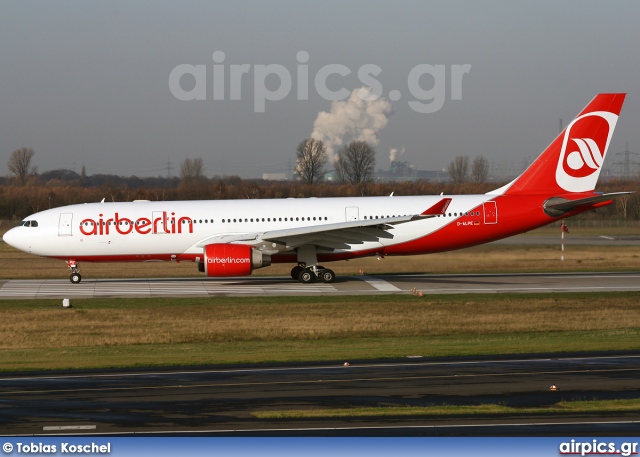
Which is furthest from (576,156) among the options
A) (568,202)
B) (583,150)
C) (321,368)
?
(321,368)

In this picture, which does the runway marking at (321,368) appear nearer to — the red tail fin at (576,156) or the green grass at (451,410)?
the green grass at (451,410)

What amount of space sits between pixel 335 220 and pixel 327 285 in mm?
2730

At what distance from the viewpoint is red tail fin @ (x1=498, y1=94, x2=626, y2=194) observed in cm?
3734

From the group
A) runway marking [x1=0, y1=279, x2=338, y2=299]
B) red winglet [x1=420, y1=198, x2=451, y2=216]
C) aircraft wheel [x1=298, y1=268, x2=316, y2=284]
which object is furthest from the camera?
aircraft wheel [x1=298, y1=268, x2=316, y2=284]

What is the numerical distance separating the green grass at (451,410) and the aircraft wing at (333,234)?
20.3 meters

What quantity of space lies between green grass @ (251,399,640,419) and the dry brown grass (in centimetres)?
1107

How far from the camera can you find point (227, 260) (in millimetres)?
34406

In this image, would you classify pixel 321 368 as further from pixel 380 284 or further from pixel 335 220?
pixel 335 220

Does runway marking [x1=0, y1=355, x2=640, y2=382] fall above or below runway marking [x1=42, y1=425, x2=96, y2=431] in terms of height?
below

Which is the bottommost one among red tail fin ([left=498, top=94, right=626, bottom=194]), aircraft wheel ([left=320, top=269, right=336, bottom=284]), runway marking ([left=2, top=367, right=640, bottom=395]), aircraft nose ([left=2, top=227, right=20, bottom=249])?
Result: runway marking ([left=2, top=367, right=640, bottom=395])

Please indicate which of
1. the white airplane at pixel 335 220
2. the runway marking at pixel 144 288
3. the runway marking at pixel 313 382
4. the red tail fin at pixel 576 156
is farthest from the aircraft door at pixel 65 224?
the runway marking at pixel 313 382

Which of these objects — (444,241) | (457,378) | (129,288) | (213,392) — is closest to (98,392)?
(213,392)

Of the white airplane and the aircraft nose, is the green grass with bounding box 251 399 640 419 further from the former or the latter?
the aircraft nose

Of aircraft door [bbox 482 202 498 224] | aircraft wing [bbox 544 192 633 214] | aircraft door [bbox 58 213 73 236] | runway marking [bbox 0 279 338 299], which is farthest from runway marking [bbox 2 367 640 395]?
aircraft door [bbox 58 213 73 236]
